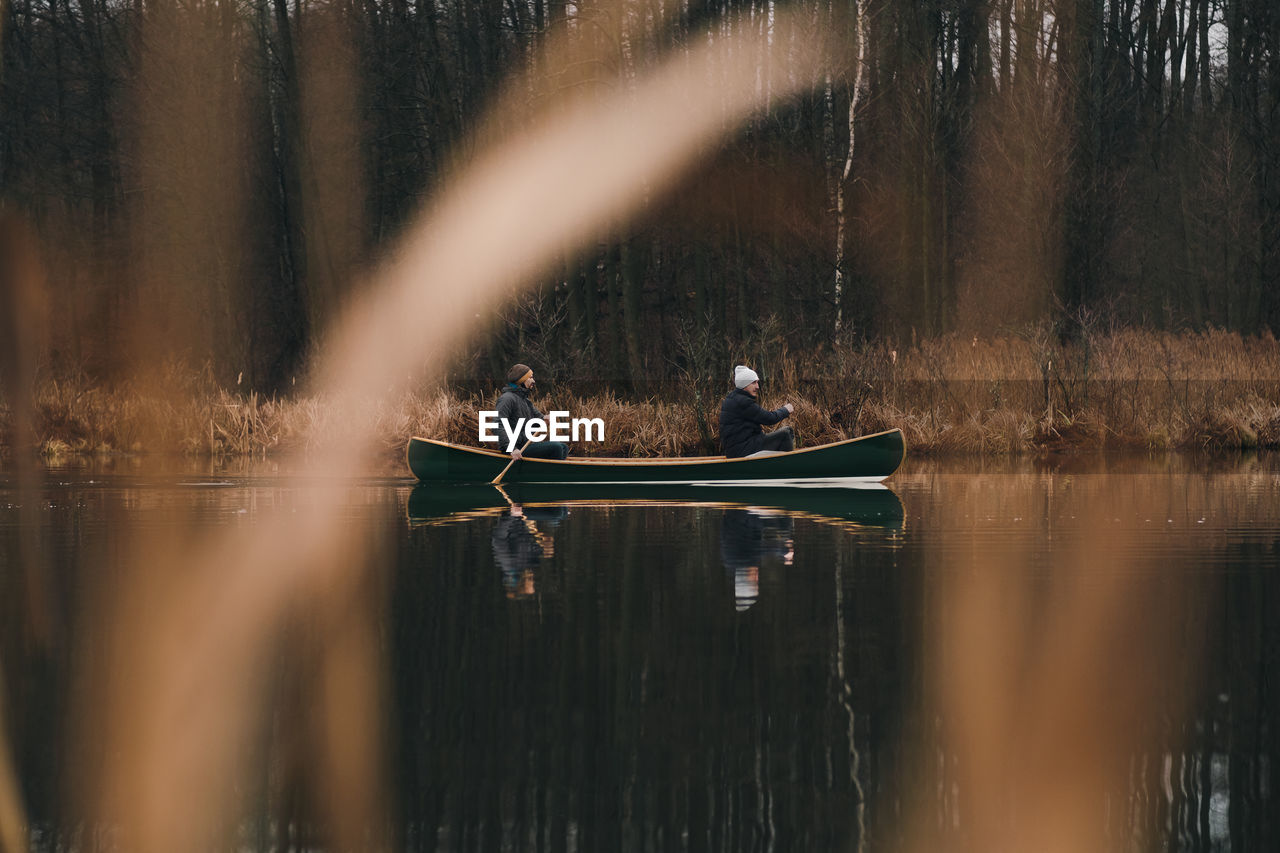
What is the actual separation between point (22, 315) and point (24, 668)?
34372mm

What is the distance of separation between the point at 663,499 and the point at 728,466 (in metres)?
1.45

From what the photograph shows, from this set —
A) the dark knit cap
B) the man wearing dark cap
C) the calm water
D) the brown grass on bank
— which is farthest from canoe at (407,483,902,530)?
the brown grass on bank

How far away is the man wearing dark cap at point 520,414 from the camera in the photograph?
20031 mm

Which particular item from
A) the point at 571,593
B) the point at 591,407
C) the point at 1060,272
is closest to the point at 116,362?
the point at 591,407

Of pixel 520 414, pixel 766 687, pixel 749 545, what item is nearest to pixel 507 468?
pixel 520 414

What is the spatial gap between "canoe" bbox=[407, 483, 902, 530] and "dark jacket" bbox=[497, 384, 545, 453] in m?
0.65

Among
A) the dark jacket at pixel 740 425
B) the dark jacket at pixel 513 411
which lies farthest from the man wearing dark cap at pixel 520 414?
the dark jacket at pixel 740 425

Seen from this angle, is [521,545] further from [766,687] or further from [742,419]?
[742,419]

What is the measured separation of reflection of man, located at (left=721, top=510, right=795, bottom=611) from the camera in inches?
408

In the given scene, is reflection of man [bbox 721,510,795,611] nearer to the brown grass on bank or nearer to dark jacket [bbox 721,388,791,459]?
dark jacket [bbox 721,388,791,459]

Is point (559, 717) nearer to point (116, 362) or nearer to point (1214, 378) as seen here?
point (1214, 378)

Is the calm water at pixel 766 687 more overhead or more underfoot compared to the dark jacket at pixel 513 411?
more underfoot

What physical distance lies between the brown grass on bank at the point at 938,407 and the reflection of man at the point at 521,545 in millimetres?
9127

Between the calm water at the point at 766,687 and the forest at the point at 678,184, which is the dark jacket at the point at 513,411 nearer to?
the calm water at the point at 766,687
